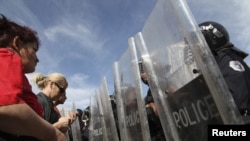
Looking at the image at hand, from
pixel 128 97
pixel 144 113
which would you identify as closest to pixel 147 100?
pixel 128 97

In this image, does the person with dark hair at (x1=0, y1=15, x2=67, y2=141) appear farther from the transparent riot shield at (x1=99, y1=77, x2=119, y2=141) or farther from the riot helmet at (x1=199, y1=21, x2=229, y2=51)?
the transparent riot shield at (x1=99, y1=77, x2=119, y2=141)

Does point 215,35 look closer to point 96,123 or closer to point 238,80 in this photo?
point 238,80

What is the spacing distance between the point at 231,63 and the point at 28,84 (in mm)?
1563

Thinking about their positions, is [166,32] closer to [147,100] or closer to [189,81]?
[189,81]

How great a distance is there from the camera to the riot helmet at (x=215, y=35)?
2604 millimetres

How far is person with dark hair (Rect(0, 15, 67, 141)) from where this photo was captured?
112cm

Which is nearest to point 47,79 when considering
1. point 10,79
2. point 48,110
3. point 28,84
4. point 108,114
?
point 48,110

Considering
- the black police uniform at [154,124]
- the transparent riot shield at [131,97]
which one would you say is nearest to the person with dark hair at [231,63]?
the transparent riot shield at [131,97]

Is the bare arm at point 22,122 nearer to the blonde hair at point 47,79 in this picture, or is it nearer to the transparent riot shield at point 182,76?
the transparent riot shield at point 182,76

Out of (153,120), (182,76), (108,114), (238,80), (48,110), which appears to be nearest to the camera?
(182,76)

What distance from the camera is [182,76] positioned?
1.70m

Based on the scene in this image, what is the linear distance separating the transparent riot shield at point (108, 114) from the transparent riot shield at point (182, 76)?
1.62 m

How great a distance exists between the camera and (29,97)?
1.42m

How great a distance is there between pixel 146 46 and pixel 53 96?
138 cm
